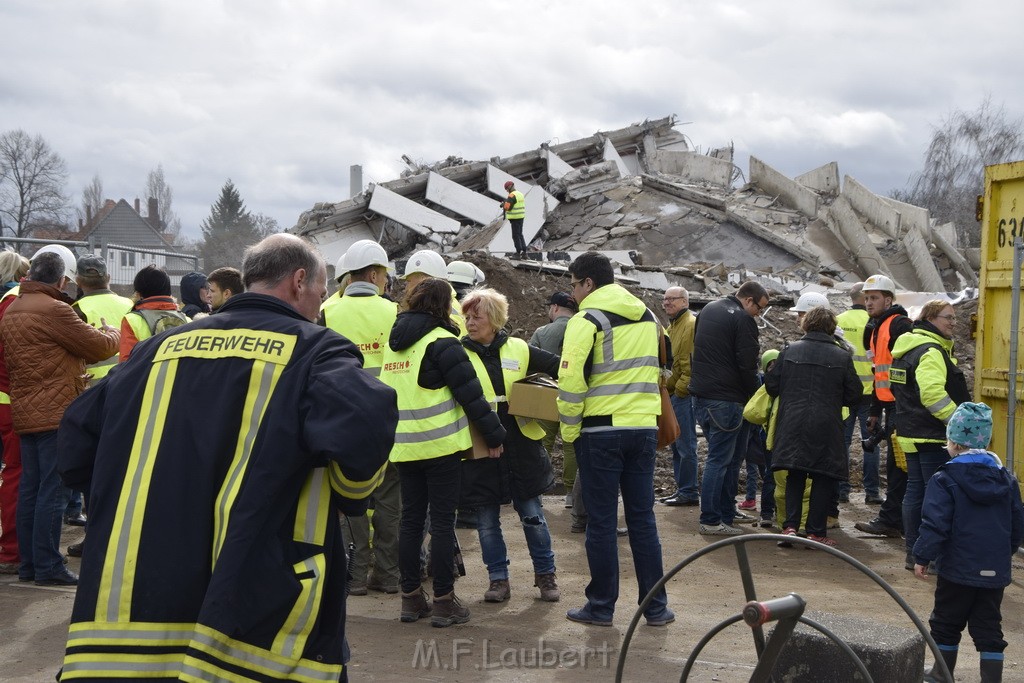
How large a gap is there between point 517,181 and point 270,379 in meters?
21.7

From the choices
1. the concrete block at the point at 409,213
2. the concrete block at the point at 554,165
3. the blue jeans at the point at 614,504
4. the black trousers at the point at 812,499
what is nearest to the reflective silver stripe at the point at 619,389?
the blue jeans at the point at 614,504

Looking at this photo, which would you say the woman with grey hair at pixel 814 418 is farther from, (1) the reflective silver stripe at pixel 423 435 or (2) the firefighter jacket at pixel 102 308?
(2) the firefighter jacket at pixel 102 308

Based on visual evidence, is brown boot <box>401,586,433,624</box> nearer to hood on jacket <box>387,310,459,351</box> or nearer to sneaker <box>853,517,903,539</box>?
hood on jacket <box>387,310,459,351</box>

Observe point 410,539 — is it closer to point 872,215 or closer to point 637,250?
point 637,250

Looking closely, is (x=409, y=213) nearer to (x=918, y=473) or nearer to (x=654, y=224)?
(x=654, y=224)

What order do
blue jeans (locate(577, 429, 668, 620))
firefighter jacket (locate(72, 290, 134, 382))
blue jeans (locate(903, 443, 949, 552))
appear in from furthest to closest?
firefighter jacket (locate(72, 290, 134, 382))
blue jeans (locate(903, 443, 949, 552))
blue jeans (locate(577, 429, 668, 620))

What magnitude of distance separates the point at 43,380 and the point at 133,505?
13.6 feet

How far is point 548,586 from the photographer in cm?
660

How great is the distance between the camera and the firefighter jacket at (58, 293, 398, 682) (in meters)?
2.76

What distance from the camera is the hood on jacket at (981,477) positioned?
509 centimetres

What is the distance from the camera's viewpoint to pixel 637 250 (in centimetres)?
2250

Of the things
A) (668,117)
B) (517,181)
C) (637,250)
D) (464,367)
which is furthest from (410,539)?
(668,117)

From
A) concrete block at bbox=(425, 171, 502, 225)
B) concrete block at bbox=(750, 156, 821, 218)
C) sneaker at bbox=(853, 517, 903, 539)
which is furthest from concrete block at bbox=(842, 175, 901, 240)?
sneaker at bbox=(853, 517, 903, 539)

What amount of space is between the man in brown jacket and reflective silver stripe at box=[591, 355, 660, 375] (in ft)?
10.5
